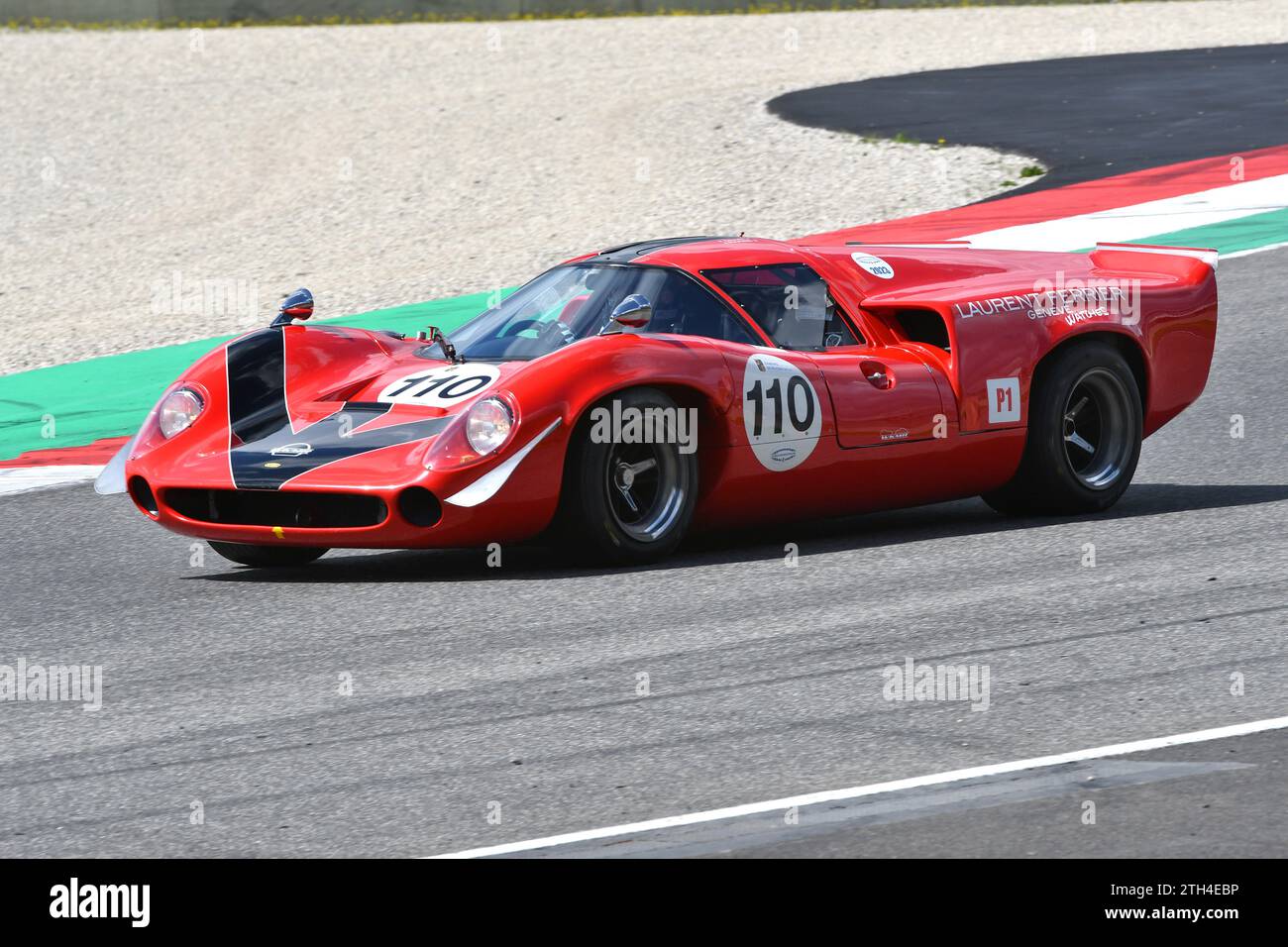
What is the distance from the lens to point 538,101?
23.3 m

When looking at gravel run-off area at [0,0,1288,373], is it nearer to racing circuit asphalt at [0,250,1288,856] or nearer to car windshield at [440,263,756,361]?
car windshield at [440,263,756,361]

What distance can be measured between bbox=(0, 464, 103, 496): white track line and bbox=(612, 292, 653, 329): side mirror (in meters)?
3.80

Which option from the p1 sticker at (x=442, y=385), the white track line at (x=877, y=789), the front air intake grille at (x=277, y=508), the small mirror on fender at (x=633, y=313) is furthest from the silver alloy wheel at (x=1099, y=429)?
the white track line at (x=877, y=789)

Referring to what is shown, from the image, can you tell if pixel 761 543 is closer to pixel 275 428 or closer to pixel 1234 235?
pixel 275 428

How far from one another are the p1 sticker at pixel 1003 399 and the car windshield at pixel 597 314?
104 cm

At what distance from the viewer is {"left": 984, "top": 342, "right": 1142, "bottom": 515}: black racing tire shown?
8289 millimetres

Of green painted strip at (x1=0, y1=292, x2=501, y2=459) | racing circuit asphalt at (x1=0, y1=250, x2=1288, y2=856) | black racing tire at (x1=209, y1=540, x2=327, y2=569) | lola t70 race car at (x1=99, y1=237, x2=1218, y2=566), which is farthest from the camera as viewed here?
green painted strip at (x1=0, y1=292, x2=501, y2=459)

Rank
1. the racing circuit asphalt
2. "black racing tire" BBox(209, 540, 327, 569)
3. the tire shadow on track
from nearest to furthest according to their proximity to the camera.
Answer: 1. the racing circuit asphalt
2. the tire shadow on track
3. "black racing tire" BBox(209, 540, 327, 569)

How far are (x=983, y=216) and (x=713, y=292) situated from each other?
319 inches

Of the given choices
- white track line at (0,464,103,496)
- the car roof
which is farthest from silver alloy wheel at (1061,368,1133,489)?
white track line at (0,464,103,496)

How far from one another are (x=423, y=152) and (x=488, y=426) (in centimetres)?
1456

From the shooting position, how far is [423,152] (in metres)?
21.1
